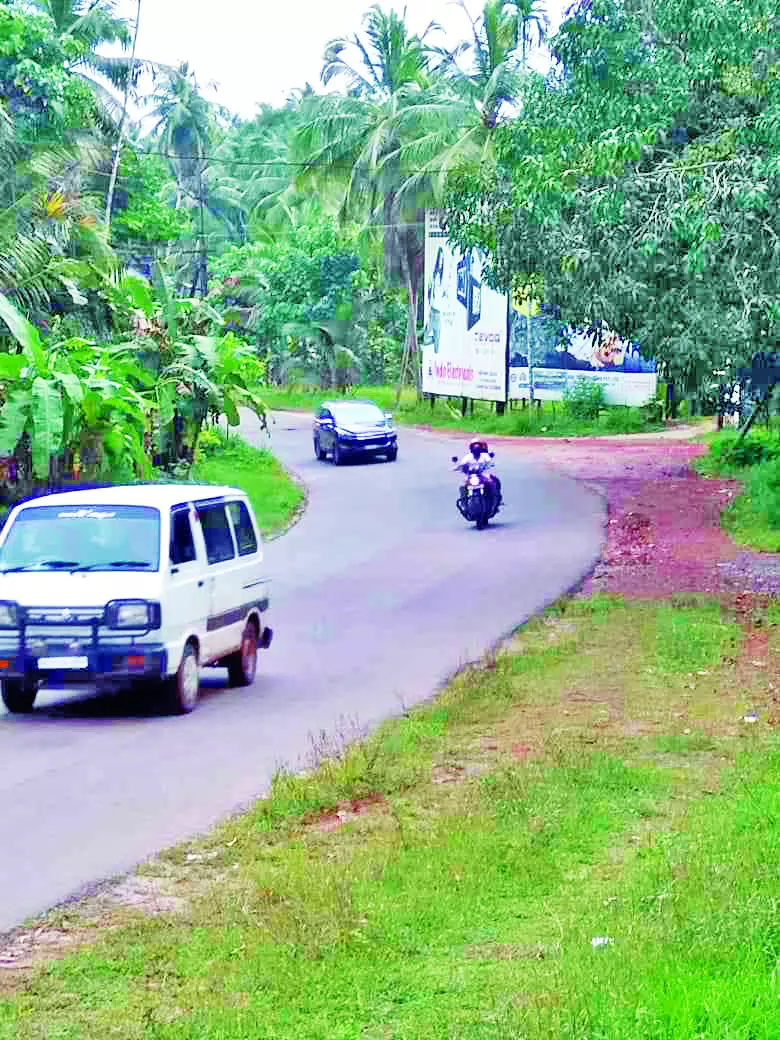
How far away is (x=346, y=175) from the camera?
Result: 201 feet

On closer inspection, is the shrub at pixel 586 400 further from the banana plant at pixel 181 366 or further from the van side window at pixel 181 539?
the van side window at pixel 181 539

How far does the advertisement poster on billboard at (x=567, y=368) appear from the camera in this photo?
55.3 metres

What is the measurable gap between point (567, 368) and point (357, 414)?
1238cm

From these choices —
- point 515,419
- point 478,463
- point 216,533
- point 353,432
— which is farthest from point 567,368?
point 216,533

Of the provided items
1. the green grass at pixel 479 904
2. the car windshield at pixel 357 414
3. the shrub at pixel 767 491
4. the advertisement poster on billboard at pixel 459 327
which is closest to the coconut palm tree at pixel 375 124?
the advertisement poster on billboard at pixel 459 327

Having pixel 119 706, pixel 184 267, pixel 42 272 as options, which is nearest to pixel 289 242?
pixel 184 267

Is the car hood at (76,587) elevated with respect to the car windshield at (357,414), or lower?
elevated

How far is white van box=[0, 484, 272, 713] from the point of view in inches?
536

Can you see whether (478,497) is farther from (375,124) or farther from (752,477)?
(375,124)

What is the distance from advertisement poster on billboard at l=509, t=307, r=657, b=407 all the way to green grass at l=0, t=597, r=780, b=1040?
4299 cm

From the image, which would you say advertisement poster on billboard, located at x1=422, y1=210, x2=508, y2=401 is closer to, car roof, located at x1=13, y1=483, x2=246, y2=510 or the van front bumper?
car roof, located at x1=13, y1=483, x2=246, y2=510

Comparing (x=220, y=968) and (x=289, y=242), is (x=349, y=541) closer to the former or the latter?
(x=220, y=968)

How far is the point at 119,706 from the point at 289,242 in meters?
60.3

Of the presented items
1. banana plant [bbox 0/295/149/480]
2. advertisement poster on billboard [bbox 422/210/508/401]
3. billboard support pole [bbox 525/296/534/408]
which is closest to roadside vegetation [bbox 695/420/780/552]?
banana plant [bbox 0/295/149/480]
